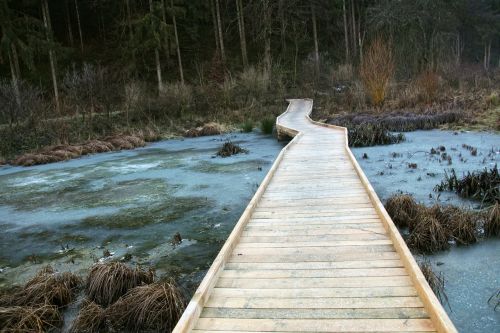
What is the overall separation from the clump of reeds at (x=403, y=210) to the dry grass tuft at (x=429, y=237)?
1.40ft

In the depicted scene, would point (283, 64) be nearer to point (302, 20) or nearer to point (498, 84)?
point (302, 20)

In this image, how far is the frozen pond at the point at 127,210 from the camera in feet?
19.5

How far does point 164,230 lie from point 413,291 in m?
4.30

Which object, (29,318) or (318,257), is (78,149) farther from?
(318,257)

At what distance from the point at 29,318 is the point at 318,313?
279cm

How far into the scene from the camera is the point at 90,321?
170 inches

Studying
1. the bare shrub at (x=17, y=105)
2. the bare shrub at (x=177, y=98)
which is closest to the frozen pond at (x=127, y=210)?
the bare shrub at (x=17, y=105)

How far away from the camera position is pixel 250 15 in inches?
1149

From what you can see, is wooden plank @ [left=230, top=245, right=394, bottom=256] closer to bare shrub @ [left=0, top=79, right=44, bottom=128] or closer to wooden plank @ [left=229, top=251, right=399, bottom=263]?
wooden plank @ [left=229, top=251, right=399, bottom=263]

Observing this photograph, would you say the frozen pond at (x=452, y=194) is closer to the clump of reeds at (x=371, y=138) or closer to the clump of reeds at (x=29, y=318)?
the clump of reeds at (x=371, y=138)

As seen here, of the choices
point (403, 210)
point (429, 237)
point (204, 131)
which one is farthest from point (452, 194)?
point (204, 131)

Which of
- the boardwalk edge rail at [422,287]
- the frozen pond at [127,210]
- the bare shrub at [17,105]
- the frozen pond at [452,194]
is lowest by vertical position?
the frozen pond at [452,194]

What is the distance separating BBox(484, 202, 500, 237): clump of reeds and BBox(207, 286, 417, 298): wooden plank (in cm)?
291

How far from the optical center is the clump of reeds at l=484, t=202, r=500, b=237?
18.9ft
